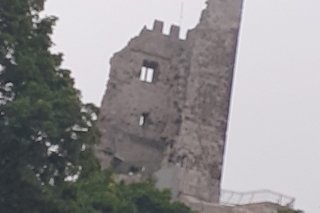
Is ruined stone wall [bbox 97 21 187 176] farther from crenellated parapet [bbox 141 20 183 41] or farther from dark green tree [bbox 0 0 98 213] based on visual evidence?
dark green tree [bbox 0 0 98 213]

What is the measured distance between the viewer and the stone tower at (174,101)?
1786 inches

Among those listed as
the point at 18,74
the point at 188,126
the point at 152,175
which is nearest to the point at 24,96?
the point at 18,74

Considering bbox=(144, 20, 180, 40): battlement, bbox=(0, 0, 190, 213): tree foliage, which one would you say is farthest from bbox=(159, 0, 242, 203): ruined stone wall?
bbox=(0, 0, 190, 213): tree foliage

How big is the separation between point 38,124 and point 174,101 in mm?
25254

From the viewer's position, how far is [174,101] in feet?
156

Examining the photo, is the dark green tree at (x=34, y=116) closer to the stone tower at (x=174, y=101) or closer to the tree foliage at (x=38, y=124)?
the tree foliage at (x=38, y=124)

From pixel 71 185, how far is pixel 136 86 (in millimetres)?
24980

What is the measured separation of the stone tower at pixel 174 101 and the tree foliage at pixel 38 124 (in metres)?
20.0

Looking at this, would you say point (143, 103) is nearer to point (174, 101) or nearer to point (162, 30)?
point (174, 101)

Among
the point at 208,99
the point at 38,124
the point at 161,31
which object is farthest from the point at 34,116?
the point at 161,31

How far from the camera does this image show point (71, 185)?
76.4ft

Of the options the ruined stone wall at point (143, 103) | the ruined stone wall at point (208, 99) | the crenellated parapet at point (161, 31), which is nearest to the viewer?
the ruined stone wall at point (208, 99)

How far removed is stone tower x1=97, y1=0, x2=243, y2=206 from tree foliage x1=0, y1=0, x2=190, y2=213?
20038 mm

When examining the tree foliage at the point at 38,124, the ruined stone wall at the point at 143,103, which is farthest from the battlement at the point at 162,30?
the tree foliage at the point at 38,124
